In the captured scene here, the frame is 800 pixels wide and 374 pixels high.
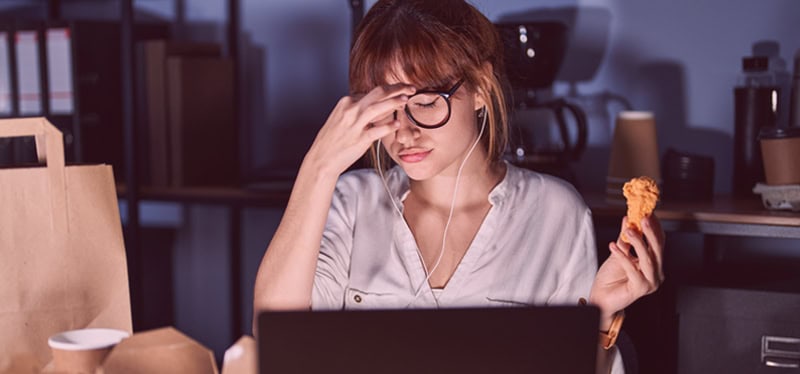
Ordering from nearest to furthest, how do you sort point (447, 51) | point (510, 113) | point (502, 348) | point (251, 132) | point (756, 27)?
point (502, 348) < point (447, 51) < point (510, 113) < point (756, 27) < point (251, 132)

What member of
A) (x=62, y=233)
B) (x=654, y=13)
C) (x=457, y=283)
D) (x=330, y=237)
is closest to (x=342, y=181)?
(x=330, y=237)

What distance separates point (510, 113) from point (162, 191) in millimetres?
1070

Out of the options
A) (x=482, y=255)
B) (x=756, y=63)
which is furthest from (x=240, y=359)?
(x=756, y=63)

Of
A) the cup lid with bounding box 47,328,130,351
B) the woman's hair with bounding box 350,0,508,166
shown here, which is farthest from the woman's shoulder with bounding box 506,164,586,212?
the cup lid with bounding box 47,328,130,351

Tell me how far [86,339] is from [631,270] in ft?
2.40

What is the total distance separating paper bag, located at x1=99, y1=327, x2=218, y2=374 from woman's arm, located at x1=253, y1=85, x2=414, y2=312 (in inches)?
16.6

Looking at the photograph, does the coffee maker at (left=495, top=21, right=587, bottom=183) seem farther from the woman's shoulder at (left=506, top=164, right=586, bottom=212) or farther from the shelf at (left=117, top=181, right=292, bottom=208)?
the shelf at (left=117, top=181, right=292, bottom=208)

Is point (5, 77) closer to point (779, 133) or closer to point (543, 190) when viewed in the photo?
point (543, 190)

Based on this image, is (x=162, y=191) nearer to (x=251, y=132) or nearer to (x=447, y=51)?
(x=251, y=132)

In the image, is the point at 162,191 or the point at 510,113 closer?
the point at 510,113

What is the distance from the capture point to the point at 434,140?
1365 millimetres

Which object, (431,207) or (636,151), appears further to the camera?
(636,151)

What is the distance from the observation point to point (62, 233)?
3.34 feet

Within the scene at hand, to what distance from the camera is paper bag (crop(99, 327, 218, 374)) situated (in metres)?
0.80
